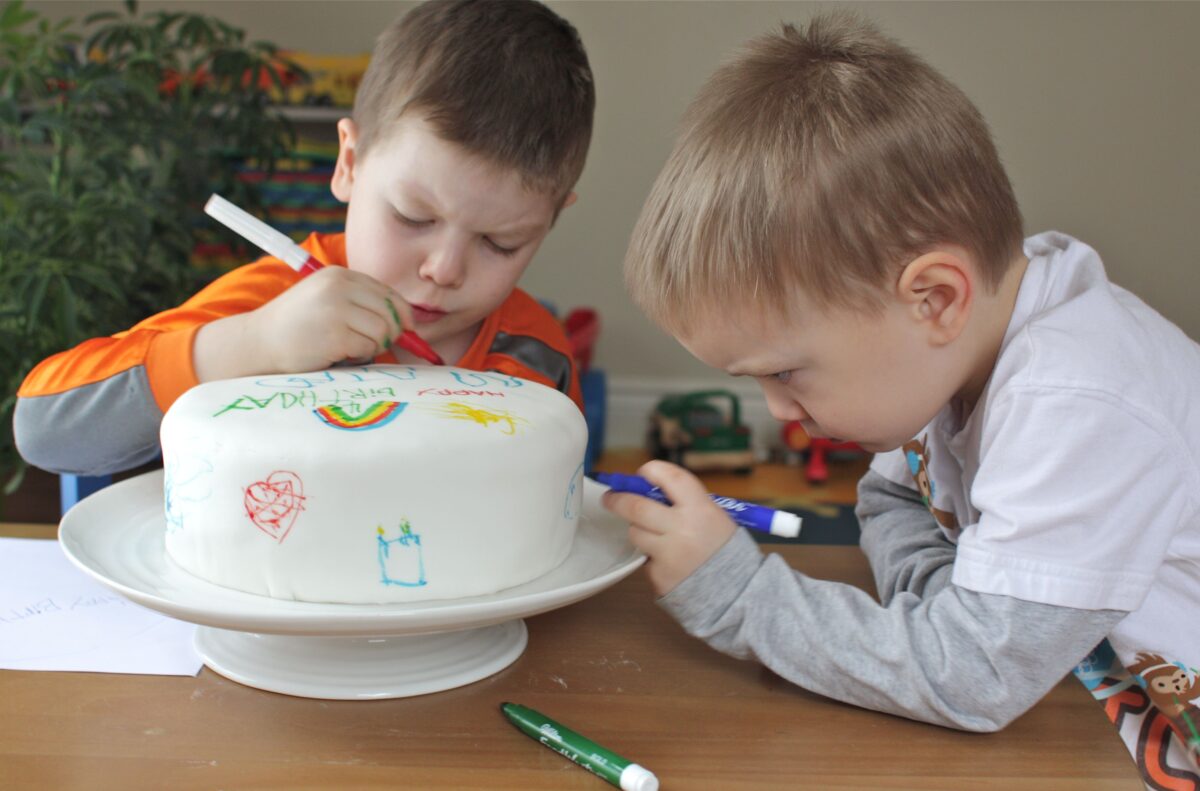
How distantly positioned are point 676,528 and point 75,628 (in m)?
0.42

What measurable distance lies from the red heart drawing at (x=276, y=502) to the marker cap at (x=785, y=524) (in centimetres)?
30

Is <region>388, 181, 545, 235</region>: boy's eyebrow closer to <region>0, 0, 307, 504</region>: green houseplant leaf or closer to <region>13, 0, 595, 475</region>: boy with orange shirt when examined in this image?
<region>13, 0, 595, 475</region>: boy with orange shirt

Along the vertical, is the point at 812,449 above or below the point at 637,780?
below

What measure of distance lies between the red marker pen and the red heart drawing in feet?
0.90

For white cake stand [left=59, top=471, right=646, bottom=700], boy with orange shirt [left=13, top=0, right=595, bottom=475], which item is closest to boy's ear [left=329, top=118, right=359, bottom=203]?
boy with orange shirt [left=13, top=0, right=595, bottom=475]

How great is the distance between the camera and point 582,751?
2.08 feet

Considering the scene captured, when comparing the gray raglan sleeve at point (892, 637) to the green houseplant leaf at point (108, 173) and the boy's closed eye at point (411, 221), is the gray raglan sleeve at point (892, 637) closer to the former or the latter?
the boy's closed eye at point (411, 221)

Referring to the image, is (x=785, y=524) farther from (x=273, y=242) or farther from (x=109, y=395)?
(x=109, y=395)

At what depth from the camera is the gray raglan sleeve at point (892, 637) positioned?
2.26ft

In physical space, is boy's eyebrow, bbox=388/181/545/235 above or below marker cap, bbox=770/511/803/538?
above

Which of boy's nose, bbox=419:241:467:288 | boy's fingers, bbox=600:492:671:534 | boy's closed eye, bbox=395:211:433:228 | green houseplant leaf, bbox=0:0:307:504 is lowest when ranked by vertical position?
green houseplant leaf, bbox=0:0:307:504

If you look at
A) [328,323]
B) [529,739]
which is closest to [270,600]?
[529,739]

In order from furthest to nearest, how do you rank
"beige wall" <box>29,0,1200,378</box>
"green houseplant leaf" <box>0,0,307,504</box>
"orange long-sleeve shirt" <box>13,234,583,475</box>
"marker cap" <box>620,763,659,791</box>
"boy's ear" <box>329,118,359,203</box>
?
"beige wall" <box>29,0,1200,378</box> → "green houseplant leaf" <box>0,0,307,504</box> → "boy's ear" <box>329,118,359,203</box> → "orange long-sleeve shirt" <box>13,234,583,475</box> → "marker cap" <box>620,763,659,791</box>

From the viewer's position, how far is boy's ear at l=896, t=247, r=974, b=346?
0.73 metres
